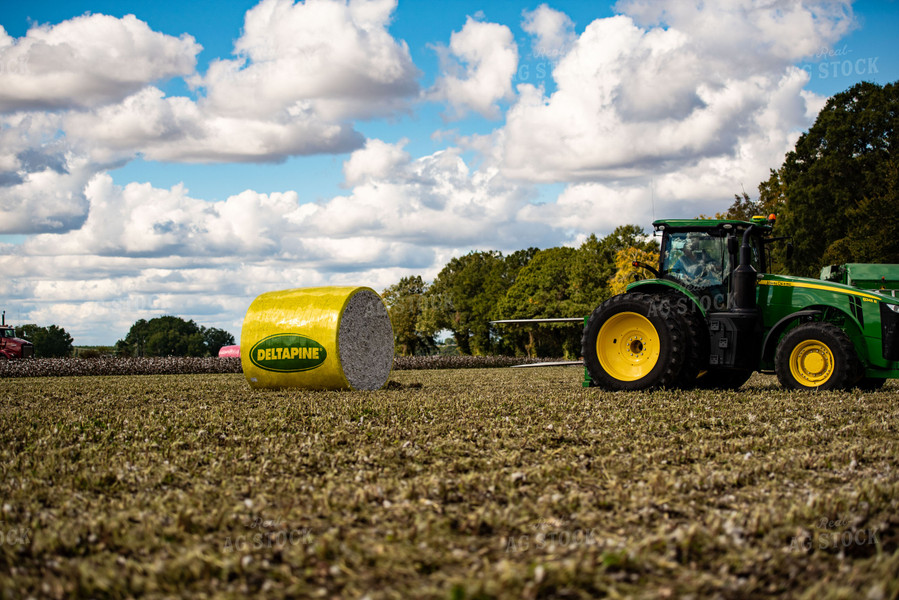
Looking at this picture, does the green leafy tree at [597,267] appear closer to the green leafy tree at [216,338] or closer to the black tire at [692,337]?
the black tire at [692,337]

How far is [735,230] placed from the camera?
Result: 1175 centimetres

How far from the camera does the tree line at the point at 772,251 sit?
3500 centimetres

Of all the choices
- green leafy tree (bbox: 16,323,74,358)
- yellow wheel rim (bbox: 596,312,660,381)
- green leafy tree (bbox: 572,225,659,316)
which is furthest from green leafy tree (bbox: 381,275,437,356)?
yellow wheel rim (bbox: 596,312,660,381)

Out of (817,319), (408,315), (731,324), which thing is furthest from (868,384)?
(408,315)

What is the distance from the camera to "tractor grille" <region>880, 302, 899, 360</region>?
419 inches

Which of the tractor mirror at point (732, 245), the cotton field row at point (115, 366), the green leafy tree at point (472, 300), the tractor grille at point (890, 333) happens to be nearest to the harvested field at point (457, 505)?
the tractor grille at point (890, 333)

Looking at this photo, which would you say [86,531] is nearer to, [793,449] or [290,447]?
[290,447]

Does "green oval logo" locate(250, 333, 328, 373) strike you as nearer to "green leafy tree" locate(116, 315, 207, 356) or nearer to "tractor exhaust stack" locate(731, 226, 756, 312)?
"tractor exhaust stack" locate(731, 226, 756, 312)

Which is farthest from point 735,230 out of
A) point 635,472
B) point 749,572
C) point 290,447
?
point 749,572

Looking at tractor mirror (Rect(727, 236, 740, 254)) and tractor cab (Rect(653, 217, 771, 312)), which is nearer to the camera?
tractor mirror (Rect(727, 236, 740, 254))

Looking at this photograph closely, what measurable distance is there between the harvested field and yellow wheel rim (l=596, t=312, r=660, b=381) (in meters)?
2.33

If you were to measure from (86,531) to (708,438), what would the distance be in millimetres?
5548

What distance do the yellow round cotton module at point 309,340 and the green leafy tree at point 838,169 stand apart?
1143 inches

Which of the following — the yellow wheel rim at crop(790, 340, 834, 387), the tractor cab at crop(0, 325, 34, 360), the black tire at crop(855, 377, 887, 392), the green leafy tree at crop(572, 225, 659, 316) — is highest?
the green leafy tree at crop(572, 225, 659, 316)
